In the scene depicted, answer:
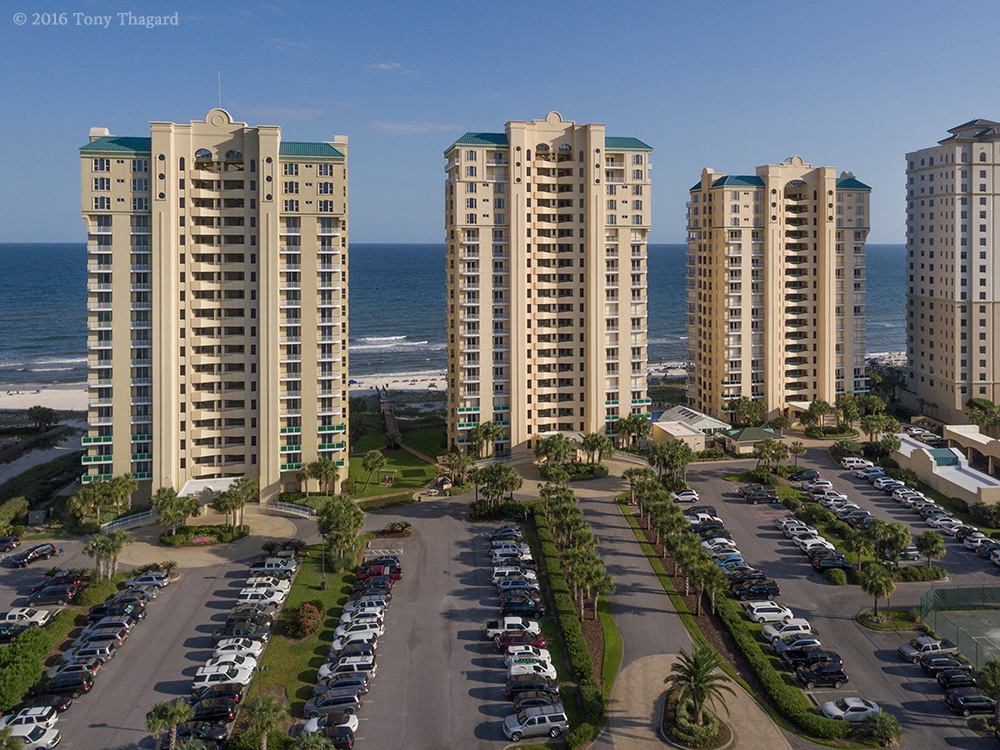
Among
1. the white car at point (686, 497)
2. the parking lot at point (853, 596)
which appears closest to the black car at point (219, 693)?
the parking lot at point (853, 596)

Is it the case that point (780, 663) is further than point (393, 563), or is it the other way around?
point (393, 563)

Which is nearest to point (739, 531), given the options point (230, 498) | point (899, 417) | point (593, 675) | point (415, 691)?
point (593, 675)

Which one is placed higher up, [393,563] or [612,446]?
→ [612,446]

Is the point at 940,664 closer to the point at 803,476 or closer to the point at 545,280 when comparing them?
the point at 803,476

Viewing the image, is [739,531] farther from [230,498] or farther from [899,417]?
[899,417]

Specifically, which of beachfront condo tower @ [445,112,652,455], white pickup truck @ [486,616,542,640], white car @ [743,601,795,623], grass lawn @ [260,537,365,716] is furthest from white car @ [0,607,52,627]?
white car @ [743,601,795,623]

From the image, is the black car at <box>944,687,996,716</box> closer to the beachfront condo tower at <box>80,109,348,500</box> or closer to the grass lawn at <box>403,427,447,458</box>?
the beachfront condo tower at <box>80,109,348,500</box>

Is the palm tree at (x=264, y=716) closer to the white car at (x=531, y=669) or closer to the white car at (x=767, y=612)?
the white car at (x=531, y=669)
